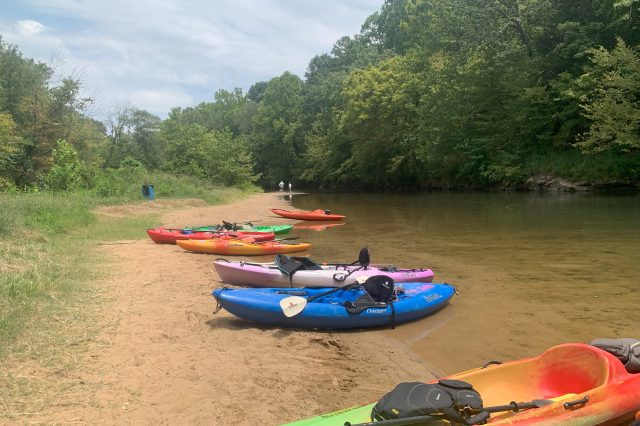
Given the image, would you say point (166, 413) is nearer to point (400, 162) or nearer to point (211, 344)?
point (211, 344)

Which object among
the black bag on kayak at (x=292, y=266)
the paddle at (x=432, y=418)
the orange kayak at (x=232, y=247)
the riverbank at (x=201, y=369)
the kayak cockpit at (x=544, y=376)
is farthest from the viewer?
the orange kayak at (x=232, y=247)

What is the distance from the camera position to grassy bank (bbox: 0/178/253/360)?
510 cm

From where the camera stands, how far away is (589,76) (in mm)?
23469

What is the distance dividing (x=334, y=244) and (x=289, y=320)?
24.8 ft

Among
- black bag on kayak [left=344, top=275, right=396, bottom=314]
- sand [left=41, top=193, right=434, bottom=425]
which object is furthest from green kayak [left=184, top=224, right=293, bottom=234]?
black bag on kayak [left=344, top=275, right=396, bottom=314]

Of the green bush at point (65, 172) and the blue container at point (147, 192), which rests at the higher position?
the green bush at point (65, 172)

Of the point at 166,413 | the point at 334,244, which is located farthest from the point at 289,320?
the point at 334,244

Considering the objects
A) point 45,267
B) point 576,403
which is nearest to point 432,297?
point 576,403

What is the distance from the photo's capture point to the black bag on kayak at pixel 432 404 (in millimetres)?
3031

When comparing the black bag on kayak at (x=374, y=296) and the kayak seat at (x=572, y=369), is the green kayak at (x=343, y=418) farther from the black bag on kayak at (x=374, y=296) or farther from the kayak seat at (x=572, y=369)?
the black bag on kayak at (x=374, y=296)

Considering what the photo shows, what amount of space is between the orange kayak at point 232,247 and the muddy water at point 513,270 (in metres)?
0.93

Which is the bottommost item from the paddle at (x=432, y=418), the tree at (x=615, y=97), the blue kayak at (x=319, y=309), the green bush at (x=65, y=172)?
the blue kayak at (x=319, y=309)

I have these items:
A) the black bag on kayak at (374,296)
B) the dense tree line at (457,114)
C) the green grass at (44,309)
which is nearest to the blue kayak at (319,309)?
the black bag on kayak at (374,296)

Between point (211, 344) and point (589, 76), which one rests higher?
point (589, 76)
